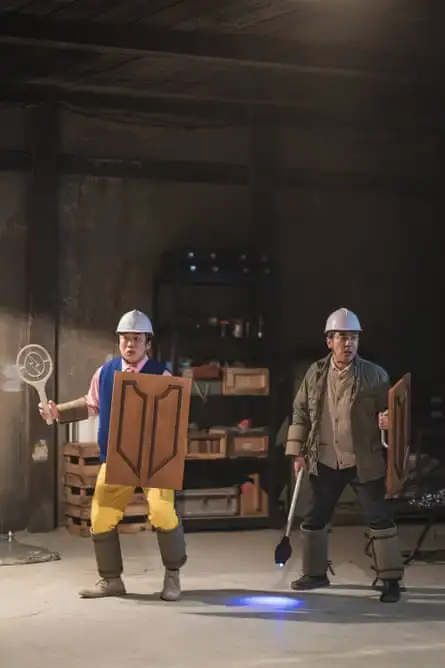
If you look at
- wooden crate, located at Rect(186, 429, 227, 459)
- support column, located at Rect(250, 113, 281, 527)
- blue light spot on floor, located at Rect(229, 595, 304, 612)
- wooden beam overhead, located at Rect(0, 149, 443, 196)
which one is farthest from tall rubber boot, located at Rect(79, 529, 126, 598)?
wooden beam overhead, located at Rect(0, 149, 443, 196)

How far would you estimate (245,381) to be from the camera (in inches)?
389

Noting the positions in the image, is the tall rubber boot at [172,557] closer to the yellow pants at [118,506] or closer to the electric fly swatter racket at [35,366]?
the yellow pants at [118,506]

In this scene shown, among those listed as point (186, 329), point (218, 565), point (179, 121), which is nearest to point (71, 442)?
point (186, 329)

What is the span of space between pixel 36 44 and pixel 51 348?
253 cm

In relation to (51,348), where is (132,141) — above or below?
above

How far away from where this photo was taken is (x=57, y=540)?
939cm

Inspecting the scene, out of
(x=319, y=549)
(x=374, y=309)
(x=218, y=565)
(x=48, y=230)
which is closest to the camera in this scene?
(x=319, y=549)

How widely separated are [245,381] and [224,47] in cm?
276

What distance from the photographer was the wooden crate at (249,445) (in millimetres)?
9883

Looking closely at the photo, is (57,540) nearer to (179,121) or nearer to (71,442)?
(71,442)

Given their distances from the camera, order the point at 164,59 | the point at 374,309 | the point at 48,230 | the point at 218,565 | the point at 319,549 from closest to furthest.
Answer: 1. the point at 319,549
2. the point at 218,565
3. the point at 164,59
4. the point at 48,230
5. the point at 374,309

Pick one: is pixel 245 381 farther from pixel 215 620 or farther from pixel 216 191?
pixel 215 620

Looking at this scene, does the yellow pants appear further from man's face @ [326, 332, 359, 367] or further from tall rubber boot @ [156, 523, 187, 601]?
man's face @ [326, 332, 359, 367]

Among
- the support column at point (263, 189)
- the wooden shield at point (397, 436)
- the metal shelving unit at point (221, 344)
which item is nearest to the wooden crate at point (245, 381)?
the metal shelving unit at point (221, 344)
